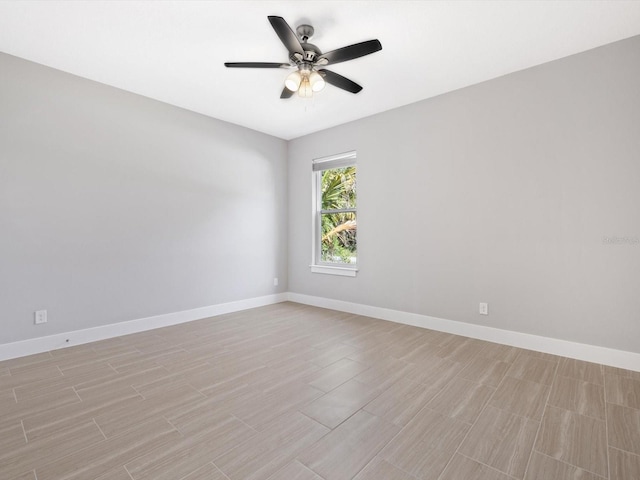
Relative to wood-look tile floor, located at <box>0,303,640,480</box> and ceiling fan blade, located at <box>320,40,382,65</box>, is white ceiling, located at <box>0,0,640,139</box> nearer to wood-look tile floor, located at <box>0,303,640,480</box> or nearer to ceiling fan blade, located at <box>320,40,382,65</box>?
ceiling fan blade, located at <box>320,40,382,65</box>

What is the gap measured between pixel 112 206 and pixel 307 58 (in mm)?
2618

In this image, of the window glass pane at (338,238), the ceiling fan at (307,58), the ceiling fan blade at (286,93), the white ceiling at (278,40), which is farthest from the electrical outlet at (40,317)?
the window glass pane at (338,238)

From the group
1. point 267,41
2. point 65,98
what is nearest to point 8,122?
point 65,98

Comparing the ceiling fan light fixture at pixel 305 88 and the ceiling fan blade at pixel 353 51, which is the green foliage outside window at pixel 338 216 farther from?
the ceiling fan blade at pixel 353 51

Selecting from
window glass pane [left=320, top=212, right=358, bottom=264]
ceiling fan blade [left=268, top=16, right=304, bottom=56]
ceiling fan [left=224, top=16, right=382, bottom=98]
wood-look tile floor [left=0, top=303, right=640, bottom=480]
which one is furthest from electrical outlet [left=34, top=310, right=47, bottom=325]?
window glass pane [left=320, top=212, right=358, bottom=264]

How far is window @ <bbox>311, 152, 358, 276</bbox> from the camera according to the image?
14.9ft

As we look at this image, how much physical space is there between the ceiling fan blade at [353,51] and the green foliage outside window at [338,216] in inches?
88.3

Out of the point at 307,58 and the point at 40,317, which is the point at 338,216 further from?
the point at 40,317

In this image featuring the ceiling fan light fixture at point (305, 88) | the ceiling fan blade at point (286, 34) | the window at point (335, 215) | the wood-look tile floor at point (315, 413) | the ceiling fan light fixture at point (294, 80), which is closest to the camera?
the wood-look tile floor at point (315, 413)

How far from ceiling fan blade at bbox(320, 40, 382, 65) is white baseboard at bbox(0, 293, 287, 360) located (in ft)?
11.0

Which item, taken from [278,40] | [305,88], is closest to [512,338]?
[305,88]

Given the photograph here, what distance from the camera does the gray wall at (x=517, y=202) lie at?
8.33 feet

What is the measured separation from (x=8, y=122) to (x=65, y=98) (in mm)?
535

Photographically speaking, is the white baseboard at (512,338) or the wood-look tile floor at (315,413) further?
the white baseboard at (512,338)
